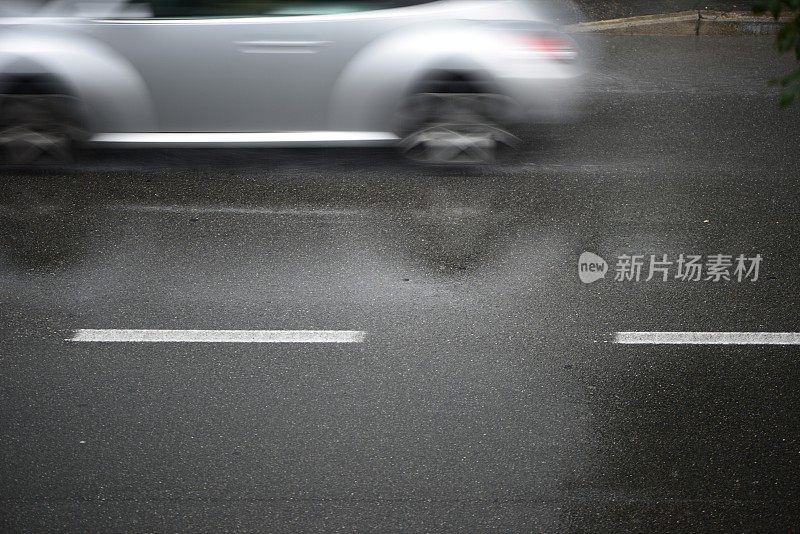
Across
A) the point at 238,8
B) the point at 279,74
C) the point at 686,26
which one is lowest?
the point at 279,74

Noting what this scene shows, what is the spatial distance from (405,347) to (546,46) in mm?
2843

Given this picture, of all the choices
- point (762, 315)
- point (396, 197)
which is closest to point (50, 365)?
point (396, 197)

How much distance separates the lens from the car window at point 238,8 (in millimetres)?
6223

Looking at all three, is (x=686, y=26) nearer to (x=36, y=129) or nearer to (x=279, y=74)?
(x=279, y=74)

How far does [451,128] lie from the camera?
669 cm

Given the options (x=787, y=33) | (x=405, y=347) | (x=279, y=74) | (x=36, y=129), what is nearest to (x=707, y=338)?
(x=405, y=347)

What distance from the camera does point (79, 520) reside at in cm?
375

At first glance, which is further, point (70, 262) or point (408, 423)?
point (70, 262)

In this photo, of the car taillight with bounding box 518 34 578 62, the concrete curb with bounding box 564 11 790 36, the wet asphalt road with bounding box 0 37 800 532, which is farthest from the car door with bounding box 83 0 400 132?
the concrete curb with bounding box 564 11 790 36

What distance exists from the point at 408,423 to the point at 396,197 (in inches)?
96.4

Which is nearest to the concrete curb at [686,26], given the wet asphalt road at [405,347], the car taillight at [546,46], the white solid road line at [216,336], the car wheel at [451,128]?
the wet asphalt road at [405,347]

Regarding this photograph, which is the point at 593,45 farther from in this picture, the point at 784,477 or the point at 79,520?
the point at 79,520

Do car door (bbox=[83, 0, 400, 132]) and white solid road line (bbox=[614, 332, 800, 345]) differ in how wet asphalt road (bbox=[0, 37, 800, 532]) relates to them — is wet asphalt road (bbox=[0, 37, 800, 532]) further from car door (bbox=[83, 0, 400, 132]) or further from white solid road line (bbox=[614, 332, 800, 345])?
car door (bbox=[83, 0, 400, 132])

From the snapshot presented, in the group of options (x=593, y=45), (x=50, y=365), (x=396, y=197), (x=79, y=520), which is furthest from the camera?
(x=593, y=45)
